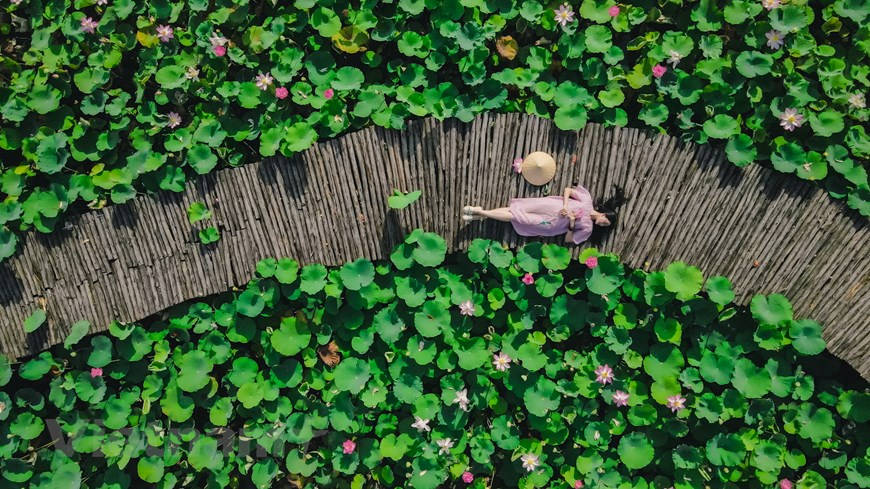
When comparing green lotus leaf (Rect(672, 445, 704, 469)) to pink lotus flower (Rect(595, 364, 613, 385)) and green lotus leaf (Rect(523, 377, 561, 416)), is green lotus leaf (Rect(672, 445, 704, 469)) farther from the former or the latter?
green lotus leaf (Rect(523, 377, 561, 416))

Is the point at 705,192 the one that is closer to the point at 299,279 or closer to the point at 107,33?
the point at 299,279

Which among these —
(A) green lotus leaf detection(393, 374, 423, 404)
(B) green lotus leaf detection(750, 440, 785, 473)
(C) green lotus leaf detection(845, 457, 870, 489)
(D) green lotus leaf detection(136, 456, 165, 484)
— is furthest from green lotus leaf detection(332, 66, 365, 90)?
(C) green lotus leaf detection(845, 457, 870, 489)

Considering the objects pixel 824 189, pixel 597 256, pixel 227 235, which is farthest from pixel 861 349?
pixel 227 235

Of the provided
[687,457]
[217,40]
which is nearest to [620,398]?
[687,457]

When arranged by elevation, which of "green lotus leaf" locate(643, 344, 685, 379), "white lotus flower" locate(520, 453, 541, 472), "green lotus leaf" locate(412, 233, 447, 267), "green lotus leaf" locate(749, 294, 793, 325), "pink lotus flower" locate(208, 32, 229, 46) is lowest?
"white lotus flower" locate(520, 453, 541, 472)

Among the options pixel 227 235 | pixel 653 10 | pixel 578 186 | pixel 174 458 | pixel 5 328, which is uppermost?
pixel 653 10

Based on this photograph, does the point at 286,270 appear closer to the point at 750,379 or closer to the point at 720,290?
the point at 720,290

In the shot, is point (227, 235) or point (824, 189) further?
point (227, 235)
